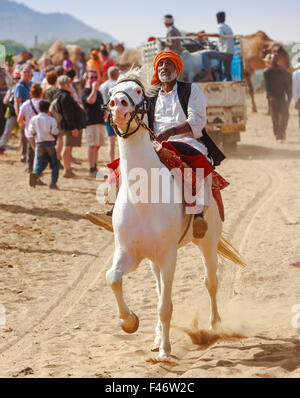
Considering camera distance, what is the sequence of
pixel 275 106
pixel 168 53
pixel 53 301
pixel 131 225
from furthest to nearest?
1. pixel 275 106
2. pixel 53 301
3. pixel 168 53
4. pixel 131 225

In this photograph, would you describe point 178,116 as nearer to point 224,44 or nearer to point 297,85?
point 224,44

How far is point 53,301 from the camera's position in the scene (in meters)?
8.05

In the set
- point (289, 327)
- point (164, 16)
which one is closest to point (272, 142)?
point (164, 16)

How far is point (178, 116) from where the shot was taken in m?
6.53

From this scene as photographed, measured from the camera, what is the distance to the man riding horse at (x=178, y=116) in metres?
6.37

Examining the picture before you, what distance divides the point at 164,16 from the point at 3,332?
12823mm

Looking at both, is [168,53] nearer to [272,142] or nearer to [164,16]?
[164,16]

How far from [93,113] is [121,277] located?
33.0 ft

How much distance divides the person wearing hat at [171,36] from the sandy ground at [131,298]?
16.8ft

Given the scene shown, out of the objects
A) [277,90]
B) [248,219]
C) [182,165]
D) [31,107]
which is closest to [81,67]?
[277,90]

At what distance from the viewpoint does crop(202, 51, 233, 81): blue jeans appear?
61.3 feet

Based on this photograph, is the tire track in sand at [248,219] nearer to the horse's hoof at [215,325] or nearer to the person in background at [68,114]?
the horse's hoof at [215,325]

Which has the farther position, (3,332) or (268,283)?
(268,283)

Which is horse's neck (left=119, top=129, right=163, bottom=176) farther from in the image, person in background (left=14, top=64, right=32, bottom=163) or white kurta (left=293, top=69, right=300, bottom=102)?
white kurta (left=293, top=69, right=300, bottom=102)
